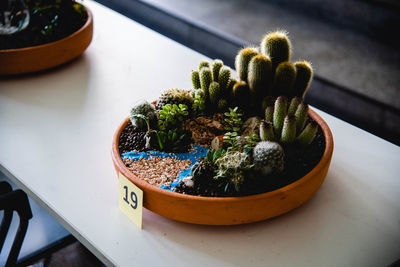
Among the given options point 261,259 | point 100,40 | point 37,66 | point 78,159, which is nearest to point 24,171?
point 78,159

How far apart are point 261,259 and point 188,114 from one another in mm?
496

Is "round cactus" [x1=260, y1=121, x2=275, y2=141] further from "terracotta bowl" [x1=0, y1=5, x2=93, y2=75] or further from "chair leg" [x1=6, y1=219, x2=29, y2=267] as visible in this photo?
"terracotta bowl" [x1=0, y1=5, x2=93, y2=75]

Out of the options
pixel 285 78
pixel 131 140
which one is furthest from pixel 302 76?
pixel 131 140

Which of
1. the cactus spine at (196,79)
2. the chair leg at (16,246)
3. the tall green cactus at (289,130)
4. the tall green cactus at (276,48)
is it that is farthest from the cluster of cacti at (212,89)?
the chair leg at (16,246)

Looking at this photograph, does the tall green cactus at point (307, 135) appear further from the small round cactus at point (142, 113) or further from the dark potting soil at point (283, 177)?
the small round cactus at point (142, 113)

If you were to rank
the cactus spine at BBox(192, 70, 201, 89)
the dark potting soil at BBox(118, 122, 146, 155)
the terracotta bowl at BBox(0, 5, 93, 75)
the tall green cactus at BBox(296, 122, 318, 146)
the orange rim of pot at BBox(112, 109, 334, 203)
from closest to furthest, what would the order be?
the orange rim of pot at BBox(112, 109, 334, 203)
the tall green cactus at BBox(296, 122, 318, 146)
the dark potting soil at BBox(118, 122, 146, 155)
the cactus spine at BBox(192, 70, 201, 89)
the terracotta bowl at BBox(0, 5, 93, 75)

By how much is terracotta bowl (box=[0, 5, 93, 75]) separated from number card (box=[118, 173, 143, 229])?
0.80m

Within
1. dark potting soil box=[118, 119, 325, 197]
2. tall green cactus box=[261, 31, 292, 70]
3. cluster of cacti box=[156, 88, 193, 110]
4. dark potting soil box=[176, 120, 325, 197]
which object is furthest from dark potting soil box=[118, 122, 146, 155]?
tall green cactus box=[261, 31, 292, 70]

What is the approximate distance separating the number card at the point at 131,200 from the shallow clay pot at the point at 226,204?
0.01 m

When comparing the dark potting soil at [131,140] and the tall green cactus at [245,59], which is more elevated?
the tall green cactus at [245,59]

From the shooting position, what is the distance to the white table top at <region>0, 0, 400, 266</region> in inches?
38.8

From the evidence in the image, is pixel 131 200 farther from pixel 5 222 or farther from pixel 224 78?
pixel 224 78

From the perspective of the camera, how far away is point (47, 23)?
1.72 meters

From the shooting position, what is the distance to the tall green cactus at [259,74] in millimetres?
1212
